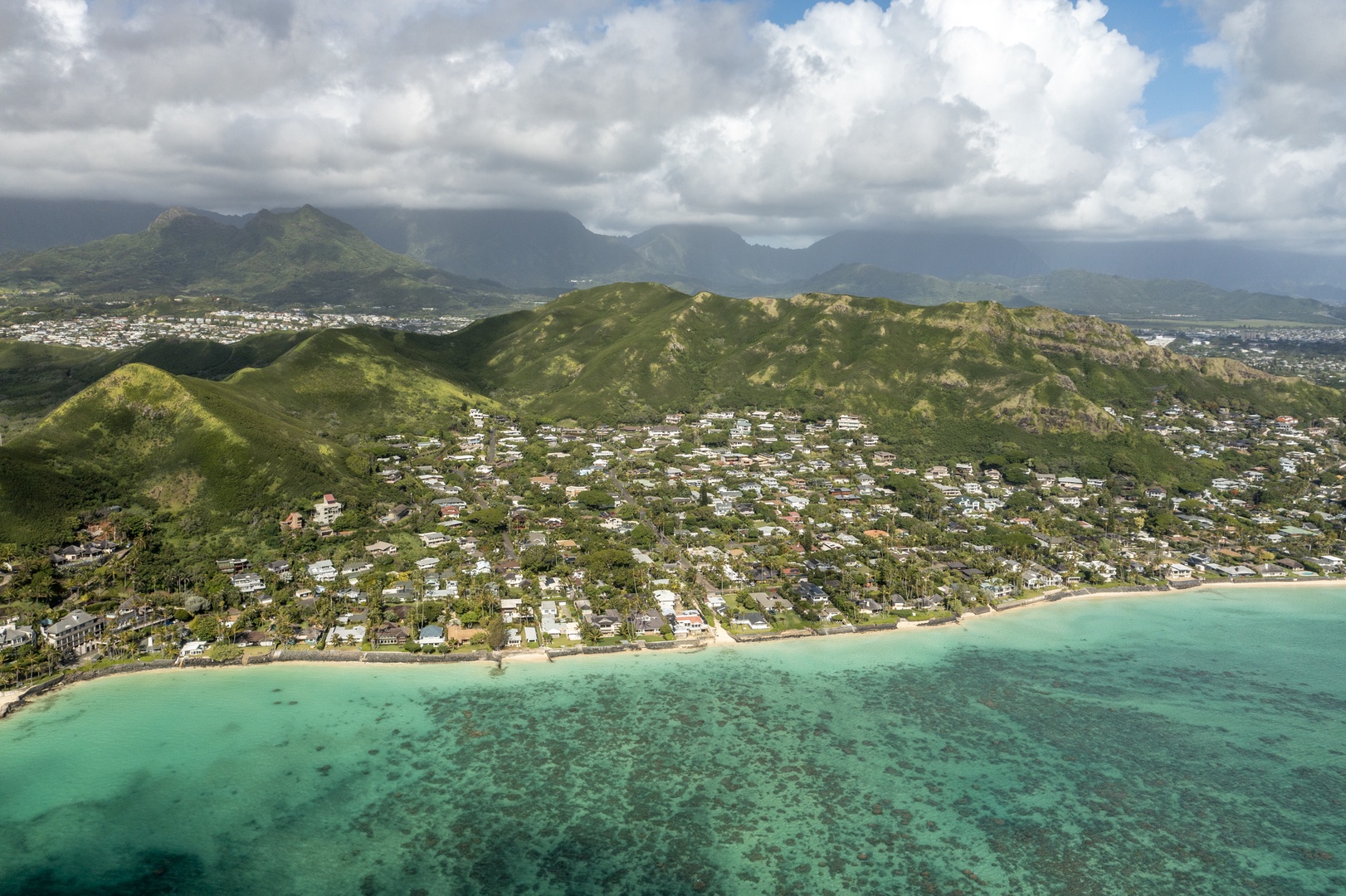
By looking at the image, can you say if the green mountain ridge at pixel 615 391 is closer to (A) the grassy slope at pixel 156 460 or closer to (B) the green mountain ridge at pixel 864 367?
(A) the grassy slope at pixel 156 460

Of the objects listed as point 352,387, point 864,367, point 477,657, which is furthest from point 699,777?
point 864,367

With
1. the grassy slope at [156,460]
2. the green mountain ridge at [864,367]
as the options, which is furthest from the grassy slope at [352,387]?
the grassy slope at [156,460]

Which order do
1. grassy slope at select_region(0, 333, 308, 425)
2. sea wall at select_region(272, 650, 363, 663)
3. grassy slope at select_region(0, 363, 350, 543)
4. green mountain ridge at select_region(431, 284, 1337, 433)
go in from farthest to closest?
A: grassy slope at select_region(0, 333, 308, 425) < green mountain ridge at select_region(431, 284, 1337, 433) < grassy slope at select_region(0, 363, 350, 543) < sea wall at select_region(272, 650, 363, 663)

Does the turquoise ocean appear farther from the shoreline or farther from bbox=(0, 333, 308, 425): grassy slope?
bbox=(0, 333, 308, 425): grassy slope

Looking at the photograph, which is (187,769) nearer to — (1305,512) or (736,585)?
(736,585)

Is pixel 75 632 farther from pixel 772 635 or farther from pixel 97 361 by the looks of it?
pixel 97 361

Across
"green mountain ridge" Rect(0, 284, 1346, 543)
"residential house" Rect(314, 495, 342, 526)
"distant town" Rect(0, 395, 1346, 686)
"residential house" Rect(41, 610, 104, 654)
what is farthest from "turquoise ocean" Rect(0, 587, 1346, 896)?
"green mountain ridge" Rect(0, 284, 1346, 543)

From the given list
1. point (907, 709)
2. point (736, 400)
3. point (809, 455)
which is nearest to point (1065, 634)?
point (907, 709)
